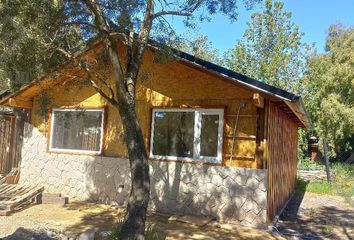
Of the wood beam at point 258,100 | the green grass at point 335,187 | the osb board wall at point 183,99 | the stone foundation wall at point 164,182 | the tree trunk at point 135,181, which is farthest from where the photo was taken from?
the green grass at point 335,187

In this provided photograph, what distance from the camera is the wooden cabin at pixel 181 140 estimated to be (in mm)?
9234

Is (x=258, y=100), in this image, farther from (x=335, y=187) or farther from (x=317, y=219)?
(x=335, y=187)

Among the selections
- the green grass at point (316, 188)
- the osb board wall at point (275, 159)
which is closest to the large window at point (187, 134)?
the osb board wall at point (275, 159)

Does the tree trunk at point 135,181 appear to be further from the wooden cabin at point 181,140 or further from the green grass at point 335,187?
the green grass at point 335,187

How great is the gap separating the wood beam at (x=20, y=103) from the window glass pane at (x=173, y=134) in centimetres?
540

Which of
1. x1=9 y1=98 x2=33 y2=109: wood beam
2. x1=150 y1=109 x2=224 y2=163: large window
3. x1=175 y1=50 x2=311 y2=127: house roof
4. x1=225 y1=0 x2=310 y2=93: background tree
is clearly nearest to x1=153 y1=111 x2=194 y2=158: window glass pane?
x1=150 y1=109 x2=224 y2=163: large window

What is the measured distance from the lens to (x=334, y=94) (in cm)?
2728

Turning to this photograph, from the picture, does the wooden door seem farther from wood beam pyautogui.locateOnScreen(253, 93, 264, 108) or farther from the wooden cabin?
wood beam pyautogui.locateOnScreen(253, 93, 264, 108)

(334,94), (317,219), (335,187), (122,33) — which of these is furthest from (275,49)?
(122,33)

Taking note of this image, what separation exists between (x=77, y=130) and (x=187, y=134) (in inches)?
167

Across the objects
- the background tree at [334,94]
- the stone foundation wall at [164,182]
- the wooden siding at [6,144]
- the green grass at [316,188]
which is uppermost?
the background tree at [334,94]

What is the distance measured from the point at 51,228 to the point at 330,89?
Answer: 2442 centimetres

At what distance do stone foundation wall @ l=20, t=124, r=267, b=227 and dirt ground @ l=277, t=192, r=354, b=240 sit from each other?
4.01ft

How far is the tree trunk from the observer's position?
6.79 metres
